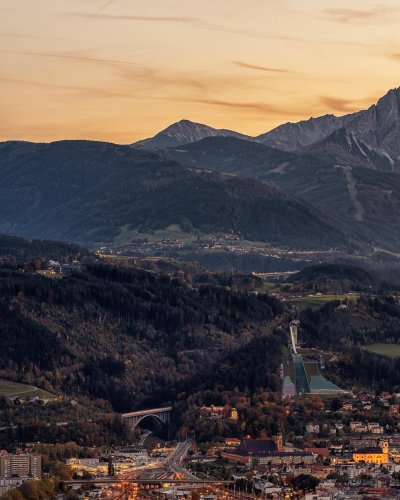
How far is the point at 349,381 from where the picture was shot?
552 ft

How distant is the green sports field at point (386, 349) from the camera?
186 meters

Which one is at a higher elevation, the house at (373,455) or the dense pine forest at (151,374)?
the dense pine forest at (151,374)

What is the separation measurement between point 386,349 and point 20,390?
38.5m

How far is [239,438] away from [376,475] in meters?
22.3

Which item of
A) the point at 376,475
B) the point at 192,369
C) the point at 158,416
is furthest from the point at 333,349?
the point at 376,475

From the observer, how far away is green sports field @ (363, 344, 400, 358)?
18626 cm

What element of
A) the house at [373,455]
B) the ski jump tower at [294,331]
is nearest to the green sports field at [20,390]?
the ski jump tower at [294,331]

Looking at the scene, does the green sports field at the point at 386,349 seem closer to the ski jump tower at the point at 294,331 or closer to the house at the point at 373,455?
the ski jump tower at the point at 294,331

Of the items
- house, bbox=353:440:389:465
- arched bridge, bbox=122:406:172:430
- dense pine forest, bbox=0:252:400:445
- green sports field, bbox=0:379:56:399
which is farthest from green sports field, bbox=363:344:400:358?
house, bbox=353:440:389:465

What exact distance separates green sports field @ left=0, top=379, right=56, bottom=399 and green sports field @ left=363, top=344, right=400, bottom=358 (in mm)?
30140

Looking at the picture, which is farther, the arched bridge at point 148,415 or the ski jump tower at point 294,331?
the ski jump tower at point 294,331

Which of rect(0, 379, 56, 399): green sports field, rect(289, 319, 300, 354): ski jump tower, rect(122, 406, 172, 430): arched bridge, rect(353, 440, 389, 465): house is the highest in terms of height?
rect(289, 319, 300, 354): ski jump tower

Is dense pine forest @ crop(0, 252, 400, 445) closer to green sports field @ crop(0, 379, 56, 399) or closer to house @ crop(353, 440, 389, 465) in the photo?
green sports field @ crop(0, 379, 56, 399)

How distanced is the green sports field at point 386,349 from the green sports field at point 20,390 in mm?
30140
